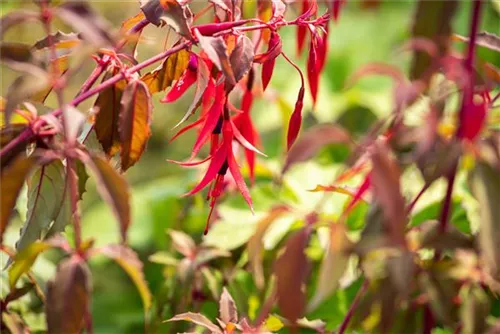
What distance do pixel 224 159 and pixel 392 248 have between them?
0.65ft

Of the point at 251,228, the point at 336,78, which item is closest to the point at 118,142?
the point at 251,228

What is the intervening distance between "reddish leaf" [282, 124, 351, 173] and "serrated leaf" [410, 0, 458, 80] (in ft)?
0.19

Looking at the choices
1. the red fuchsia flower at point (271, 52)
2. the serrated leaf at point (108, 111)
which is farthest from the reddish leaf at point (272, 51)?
the serrated leaf at point (108, 111)

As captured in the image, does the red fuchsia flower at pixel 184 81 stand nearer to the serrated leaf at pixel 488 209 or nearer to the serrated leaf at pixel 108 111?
the serrated leaf at pixel 108 111

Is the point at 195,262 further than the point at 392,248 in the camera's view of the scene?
Yes

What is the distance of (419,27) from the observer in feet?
A: 1.54

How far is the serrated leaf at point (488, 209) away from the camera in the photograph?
0.41 m

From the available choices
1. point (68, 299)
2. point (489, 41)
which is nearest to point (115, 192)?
point (68, 299)

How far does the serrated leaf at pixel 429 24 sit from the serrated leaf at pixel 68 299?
0.22 meters

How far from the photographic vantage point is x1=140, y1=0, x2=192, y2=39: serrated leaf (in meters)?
0.54

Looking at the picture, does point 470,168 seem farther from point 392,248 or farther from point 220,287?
point 220,287

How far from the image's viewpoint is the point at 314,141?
0.44 metres

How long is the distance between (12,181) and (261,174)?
2.55ft

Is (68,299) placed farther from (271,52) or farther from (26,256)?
(271,52)
